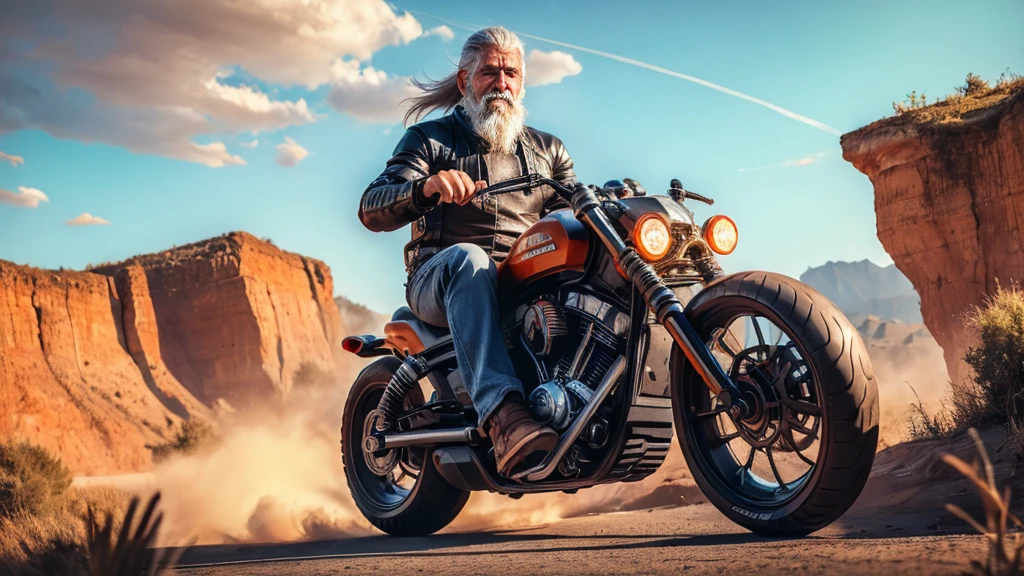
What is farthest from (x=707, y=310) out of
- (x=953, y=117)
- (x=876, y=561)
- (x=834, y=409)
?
(x=953, y=117)

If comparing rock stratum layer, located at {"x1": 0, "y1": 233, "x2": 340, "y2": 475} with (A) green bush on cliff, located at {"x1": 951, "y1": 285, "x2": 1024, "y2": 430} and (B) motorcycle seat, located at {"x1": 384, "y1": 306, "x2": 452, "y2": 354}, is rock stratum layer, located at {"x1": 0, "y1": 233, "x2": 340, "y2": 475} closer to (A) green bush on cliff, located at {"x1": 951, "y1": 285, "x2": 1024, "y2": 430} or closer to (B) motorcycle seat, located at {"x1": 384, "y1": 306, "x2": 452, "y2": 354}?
(B) motorcycle seat, located at {"x1": 384, "y1": 306, "x2": 452, "y2": 354}

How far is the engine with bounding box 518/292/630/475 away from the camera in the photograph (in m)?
3.58

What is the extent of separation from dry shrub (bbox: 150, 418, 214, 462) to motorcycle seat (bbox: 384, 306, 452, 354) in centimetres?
2988

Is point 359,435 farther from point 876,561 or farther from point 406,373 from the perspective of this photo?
point 876,561

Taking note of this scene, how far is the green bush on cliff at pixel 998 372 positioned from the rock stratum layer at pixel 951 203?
11257 mm

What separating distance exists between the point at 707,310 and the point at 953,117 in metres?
20.4

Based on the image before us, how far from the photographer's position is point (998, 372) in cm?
688

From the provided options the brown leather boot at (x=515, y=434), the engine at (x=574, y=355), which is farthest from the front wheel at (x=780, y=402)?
the brown leather boot at (x=515, y=434)

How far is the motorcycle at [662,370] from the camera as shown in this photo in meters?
2.90

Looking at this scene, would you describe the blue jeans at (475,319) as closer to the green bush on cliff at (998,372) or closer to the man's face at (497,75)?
the man's face at (497,75)

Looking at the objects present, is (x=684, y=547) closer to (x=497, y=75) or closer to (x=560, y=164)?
(x=560, y=164)

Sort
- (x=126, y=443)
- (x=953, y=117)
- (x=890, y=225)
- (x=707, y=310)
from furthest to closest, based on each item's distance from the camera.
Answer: (x=126, y=443)
(x=890, y=225)
(x=953, y=117)
(x=707, y=310)

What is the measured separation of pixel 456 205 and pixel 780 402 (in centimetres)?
223

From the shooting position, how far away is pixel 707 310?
3295mm
